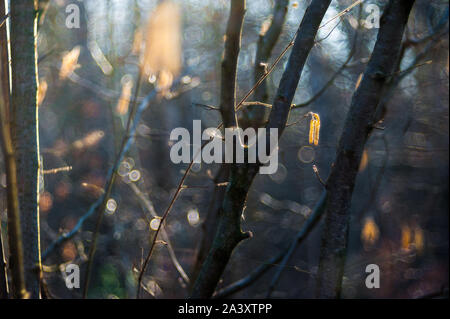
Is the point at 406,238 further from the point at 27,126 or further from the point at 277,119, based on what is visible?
the point at 27,126

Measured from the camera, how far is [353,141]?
232 cm

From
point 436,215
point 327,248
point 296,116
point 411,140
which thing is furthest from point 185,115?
point 327,248

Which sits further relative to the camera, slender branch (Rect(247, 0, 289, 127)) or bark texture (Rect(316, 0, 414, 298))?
slender branch (Rect(247, 0, 289, 127))

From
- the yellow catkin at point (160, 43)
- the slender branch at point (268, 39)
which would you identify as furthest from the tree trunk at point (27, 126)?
the slender branch at point (268, 39)

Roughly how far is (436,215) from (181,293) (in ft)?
21.5

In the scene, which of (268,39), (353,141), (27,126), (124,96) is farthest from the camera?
(268,39)

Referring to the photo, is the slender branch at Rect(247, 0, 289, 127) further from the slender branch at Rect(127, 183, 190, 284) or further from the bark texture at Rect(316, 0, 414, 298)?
the slender branch at Rect(127, 183, 190, 284)

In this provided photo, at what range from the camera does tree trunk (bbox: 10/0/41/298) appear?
72.9 inches

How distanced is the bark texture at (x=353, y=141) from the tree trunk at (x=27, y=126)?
56.9 inches

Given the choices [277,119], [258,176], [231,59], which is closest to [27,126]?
[231,59]

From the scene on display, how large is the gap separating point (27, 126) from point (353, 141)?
158 centimetres

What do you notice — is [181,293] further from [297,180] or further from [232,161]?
[297,180]

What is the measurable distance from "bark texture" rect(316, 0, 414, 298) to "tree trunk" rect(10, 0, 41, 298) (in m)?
1.45

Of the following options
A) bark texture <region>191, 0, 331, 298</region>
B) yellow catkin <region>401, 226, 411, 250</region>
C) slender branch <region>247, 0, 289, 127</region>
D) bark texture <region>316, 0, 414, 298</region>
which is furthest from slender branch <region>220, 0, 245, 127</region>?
yellow catkin <region>401, 226, 411, 250</region>
